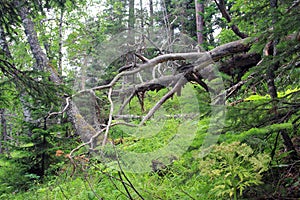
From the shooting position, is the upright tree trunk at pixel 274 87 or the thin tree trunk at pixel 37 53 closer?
the upright tree trunk at pixel 274 87

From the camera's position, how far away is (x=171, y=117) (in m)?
5.79

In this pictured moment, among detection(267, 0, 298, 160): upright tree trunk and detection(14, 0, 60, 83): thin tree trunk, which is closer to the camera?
detection(267, 0, 298, 160): upright tree trunk

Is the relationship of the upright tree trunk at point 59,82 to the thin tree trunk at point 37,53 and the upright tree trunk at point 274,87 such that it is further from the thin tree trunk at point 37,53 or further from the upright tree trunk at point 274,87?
the upright tree trunk at point 274,87

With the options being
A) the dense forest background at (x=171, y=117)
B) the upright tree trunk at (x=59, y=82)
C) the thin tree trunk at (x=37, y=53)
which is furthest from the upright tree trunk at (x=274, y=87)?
the thin tree trunk at (x=37, y=53)

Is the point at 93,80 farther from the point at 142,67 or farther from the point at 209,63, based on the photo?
the point at 209,63

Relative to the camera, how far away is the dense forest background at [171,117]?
1943 millimetres

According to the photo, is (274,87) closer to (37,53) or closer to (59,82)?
(59,82)

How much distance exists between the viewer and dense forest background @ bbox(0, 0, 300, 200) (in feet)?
6.38

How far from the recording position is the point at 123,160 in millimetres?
4070

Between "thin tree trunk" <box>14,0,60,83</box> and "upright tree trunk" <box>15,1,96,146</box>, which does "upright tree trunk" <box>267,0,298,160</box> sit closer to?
"upright tree trunk" <box>15,1,96,146</box>

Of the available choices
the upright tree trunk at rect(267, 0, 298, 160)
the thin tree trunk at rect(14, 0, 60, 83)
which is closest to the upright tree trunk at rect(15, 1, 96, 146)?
the thin tree trunk at rect(14, 0, 60, 83)

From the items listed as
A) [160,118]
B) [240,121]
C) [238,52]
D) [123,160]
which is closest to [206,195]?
[240,121]

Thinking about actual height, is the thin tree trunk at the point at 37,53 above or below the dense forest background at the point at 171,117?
above

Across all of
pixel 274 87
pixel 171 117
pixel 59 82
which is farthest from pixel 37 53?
pixel 274 87
